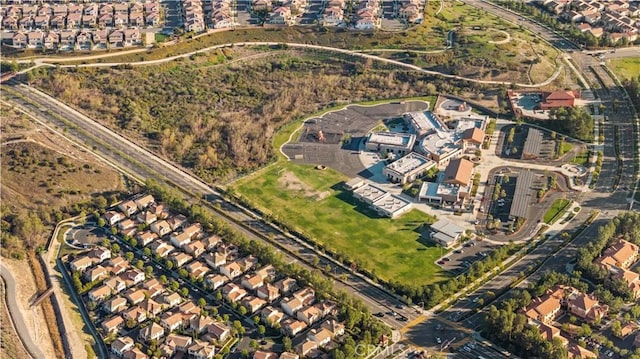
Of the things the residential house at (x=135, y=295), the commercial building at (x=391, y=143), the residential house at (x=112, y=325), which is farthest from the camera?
the commercial building at (x=391, y=143)

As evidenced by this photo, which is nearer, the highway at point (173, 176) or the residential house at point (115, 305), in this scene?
the residential house at point (115, 305)

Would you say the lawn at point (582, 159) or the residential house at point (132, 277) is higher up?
the lawn at point (582, 159)

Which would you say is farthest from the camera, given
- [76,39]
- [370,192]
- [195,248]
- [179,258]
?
[76,39]

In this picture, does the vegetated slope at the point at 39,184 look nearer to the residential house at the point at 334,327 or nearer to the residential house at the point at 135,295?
the residential house at the point at 135,295

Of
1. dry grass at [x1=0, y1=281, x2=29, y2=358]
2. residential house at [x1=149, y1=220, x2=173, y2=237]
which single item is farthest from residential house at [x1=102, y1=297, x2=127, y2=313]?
residential house at [x1=149, y1=220, x2=173, y2=237]

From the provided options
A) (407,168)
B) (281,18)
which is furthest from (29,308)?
(281,18)

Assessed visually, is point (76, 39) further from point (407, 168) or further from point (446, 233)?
point (446, 233)

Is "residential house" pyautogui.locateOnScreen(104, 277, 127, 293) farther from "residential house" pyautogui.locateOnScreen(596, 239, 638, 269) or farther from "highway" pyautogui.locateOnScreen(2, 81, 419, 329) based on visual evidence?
"residential house" pyautogui.locateOnScreen(596, 239, 638, 269)

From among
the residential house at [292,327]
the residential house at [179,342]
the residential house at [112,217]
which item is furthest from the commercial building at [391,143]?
the residential house at [179,342]
